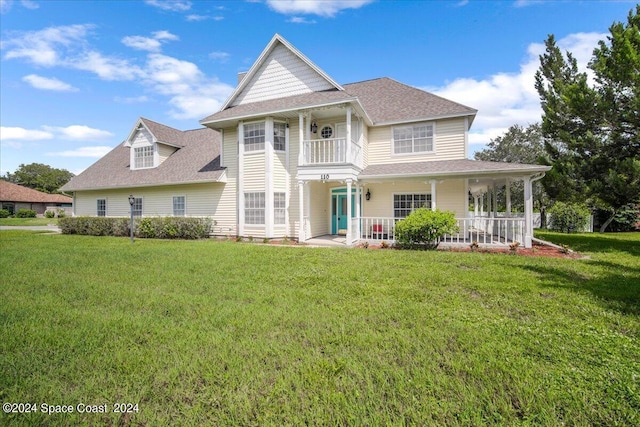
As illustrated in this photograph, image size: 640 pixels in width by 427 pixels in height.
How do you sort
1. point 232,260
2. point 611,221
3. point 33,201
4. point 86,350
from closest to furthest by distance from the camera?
point 86,350
point 232,260
point 611,221
point 33,201

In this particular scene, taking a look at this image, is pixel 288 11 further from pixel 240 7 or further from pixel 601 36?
pixel 601 36

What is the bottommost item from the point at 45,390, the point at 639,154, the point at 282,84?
the point at 45,390

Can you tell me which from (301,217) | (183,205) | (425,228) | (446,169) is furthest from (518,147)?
(183,205)

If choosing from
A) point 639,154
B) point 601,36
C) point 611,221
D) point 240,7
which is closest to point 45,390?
point 240,7

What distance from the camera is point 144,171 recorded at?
19.4 m

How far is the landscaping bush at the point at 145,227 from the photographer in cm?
1576

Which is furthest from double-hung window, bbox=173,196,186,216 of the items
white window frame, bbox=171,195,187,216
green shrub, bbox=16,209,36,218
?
green shrub, bbox=16,209,36,218

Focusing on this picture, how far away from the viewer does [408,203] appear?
14914mm

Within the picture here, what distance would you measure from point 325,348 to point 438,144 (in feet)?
43.8

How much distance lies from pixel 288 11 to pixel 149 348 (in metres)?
15.1

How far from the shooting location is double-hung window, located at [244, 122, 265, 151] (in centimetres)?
1486

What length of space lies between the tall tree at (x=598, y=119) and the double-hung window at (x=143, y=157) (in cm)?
2222

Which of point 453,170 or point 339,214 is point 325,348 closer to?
point 453,170

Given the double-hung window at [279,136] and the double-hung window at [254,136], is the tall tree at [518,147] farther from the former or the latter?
the double-hung window at [254,136]
